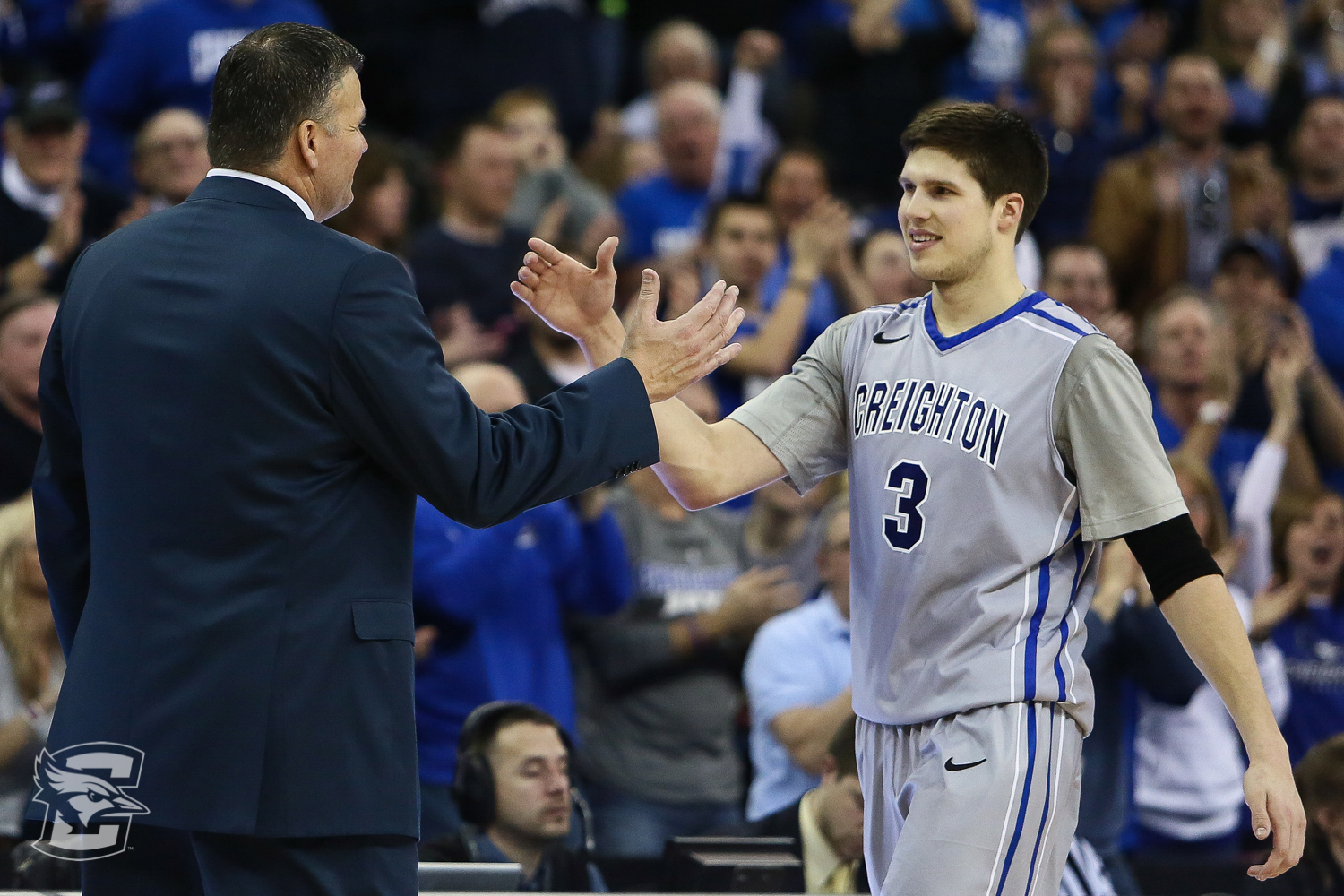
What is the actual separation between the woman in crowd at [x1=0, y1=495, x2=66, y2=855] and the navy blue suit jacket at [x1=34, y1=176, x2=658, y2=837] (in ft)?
7.17

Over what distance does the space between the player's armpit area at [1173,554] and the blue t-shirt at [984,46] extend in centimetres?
666

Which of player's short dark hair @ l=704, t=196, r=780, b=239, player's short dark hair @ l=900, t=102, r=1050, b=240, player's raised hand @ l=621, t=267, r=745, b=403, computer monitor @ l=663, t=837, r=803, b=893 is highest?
player's short dark hair @ l=704, t=196, r=780, b=239

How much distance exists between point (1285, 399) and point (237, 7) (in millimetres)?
5181

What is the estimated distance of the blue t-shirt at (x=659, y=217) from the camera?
8.09 m

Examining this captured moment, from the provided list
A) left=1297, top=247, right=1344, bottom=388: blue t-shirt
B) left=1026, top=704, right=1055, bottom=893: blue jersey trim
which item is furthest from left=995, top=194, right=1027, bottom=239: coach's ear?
left=1297, top=247, right=1344, bottom=388: blue t-shirt

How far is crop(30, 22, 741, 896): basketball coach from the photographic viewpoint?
2461 mm

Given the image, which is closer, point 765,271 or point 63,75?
point 765,271

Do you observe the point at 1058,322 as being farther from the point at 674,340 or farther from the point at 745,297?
the point at 745,297

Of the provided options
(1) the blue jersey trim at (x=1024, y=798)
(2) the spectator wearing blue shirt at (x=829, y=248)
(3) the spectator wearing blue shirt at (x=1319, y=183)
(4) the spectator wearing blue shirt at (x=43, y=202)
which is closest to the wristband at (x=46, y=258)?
(4) the spectator wearing blue shirt at (x=43, y=202)

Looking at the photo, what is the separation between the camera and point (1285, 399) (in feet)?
23.3

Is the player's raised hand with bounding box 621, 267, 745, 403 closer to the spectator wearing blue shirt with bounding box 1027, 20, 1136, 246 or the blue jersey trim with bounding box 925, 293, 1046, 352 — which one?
the blue jersey trim with bounding box 925, 293, 1046, 352

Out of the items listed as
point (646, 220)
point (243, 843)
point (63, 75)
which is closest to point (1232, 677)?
point (243, 843)

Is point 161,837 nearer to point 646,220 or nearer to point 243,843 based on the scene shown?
point 243,843

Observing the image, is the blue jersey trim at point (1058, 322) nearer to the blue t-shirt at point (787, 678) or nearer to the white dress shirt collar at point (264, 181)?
the white dress shirt collar at point (264, 181)
